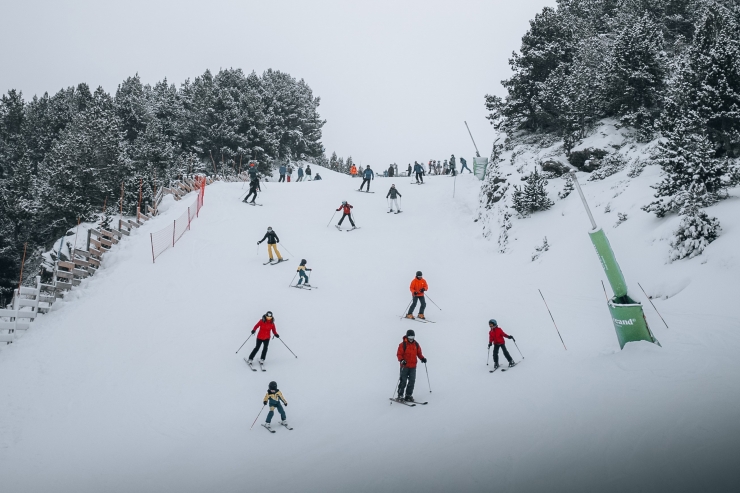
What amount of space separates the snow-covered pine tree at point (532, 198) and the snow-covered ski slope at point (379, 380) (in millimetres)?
2473

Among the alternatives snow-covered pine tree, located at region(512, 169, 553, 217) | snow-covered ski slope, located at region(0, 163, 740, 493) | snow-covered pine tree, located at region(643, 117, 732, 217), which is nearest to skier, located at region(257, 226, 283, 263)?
snow-covered ski slope, located at region(0, 163, 740, 493)

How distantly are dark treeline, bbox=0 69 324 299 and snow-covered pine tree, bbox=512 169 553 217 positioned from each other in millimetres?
24931

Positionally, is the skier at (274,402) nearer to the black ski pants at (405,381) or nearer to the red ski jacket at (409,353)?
the black ski pants at (405,381)

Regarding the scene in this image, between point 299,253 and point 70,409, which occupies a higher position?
point 299,253

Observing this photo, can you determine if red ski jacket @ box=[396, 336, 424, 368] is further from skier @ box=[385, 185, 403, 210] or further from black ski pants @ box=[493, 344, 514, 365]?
skier @ box=[385, 185, 403, 210]

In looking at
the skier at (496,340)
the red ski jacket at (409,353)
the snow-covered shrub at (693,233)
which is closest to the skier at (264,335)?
the red ski jacket at (409,353)

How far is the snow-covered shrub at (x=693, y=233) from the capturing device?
35.8 feet

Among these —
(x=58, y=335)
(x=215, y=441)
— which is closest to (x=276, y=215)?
(x=58, y=335)

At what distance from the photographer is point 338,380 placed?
9016 millimetres

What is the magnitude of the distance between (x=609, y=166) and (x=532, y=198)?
3.82 meters

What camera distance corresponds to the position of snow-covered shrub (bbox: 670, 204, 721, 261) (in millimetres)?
10922

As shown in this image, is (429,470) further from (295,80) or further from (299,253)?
(295,80)

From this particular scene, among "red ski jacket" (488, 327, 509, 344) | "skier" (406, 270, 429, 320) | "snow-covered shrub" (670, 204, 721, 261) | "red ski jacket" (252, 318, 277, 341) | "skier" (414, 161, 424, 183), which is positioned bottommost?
"red ski jacket" (488, 327, 509, 344)

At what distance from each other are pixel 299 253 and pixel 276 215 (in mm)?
5795
